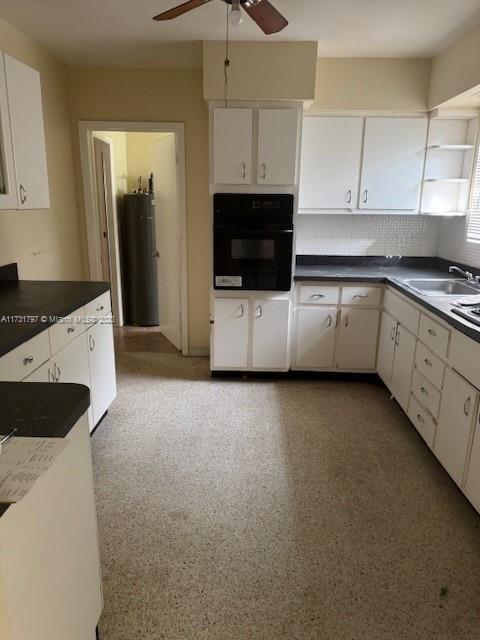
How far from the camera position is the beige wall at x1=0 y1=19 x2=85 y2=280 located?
283 centimetres

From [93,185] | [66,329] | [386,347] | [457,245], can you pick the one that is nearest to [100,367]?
[66,329]

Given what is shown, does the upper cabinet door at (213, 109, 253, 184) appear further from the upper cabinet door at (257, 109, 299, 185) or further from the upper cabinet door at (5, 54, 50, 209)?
the upper cabinet door at (5, 54, 50, 209)

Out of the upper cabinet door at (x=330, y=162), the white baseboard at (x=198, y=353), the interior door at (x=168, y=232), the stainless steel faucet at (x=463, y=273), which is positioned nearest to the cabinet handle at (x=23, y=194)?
the interior door at (x=168, y=232)

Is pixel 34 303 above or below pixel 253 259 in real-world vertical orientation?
below

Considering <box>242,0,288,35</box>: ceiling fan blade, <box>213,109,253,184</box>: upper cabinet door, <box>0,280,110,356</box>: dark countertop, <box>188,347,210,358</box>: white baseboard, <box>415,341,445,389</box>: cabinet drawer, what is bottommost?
<box>188,347,210,358</box>: white baseboard

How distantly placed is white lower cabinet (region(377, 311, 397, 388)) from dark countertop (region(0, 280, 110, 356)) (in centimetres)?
200

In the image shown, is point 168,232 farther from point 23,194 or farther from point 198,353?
point 23,194

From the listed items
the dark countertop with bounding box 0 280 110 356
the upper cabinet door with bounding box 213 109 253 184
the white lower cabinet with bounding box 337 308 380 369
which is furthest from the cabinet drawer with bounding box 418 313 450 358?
the dark countertop with bounding box 0 280 110 356

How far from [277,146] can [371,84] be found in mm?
934

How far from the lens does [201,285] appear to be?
4066 millimetres

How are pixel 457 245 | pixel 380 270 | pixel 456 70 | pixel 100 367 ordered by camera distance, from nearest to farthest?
pixel 100 367
pixel 456 70
pixel 457 245
pixel 380 270

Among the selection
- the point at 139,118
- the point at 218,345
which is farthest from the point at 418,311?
the point at 139,118

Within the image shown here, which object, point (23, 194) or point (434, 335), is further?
point (434, 335)

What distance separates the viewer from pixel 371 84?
3369 millimetres
